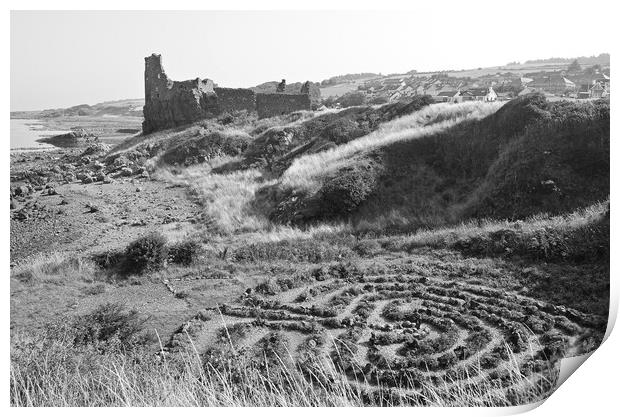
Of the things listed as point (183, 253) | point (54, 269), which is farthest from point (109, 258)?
point (183, 253)

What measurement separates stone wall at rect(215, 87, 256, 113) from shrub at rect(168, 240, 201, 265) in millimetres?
28148

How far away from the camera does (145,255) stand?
509 inches

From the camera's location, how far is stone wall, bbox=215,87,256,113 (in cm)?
4035

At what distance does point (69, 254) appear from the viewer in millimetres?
13617

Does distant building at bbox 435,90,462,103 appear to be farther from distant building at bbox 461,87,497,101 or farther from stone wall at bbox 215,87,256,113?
stone wall at bbox 215,87,256,113

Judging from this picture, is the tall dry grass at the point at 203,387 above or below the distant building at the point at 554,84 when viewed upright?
below

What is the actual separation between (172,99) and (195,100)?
2.34m

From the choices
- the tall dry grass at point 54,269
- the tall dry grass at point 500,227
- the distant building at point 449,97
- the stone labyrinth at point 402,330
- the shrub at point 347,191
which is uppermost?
the distant building at point 449,97

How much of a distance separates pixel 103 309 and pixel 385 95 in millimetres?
33970

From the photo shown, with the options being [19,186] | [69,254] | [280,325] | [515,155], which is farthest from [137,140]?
[280,325]

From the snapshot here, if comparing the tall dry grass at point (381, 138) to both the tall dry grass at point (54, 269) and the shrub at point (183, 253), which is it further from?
the tall dry grass at point (54, 269)

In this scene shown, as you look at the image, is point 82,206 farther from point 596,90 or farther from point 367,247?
point 596,90

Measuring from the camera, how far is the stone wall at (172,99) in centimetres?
3938

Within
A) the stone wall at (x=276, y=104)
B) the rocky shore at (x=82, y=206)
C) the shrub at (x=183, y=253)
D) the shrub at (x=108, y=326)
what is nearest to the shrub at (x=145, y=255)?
the shrub at (x=183, y=253)
